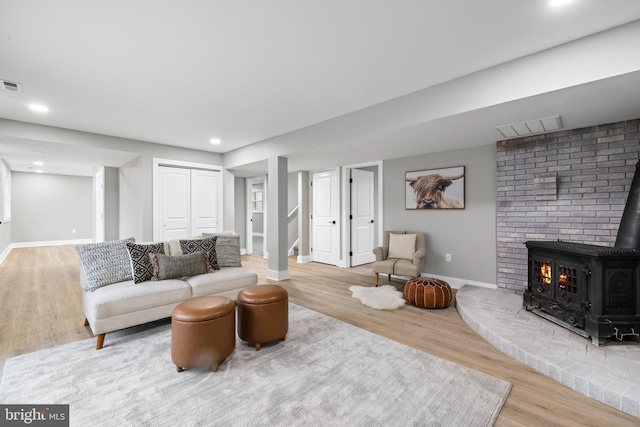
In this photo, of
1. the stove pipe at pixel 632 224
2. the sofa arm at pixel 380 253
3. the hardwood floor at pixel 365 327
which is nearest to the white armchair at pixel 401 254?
the sofa arm at pixel 380 253

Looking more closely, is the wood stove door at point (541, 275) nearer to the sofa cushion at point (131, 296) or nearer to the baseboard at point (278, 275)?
the baseboard at point (278, 275)

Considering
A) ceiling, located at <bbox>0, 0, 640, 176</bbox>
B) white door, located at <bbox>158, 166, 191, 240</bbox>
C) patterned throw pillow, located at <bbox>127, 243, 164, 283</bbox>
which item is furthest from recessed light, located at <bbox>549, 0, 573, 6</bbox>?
white door, located at <bbox>158, 166, 191, 240</bbox>

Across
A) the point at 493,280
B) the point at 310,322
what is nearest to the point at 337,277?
the point at 310,322

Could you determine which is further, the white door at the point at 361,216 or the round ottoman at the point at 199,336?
the white door at the point at 361,216

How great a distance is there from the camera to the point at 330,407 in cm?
170

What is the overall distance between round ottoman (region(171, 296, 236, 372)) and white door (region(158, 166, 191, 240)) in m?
3.83

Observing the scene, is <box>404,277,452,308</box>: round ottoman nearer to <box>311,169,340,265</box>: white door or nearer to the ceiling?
the ceiling

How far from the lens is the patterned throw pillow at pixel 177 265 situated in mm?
2963

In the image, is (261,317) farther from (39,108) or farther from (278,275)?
(39,108)

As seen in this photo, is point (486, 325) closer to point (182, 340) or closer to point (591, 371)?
point (591, 371)

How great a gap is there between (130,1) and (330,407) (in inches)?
110

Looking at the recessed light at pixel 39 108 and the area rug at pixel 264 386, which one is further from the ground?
the recessed light at pixel 39 108

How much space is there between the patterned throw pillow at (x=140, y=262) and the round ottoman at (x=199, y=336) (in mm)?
1019

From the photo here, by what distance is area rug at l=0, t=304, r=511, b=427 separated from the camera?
1617mm
